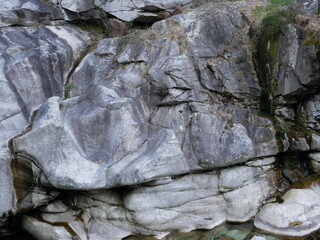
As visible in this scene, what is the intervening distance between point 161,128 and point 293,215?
351 centimetres

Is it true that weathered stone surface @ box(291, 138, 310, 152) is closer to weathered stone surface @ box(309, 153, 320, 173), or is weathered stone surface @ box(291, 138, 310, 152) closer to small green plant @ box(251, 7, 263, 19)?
weathered stone surface @ box(309, 153, 320, 173)

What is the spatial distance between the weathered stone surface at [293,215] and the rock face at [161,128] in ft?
0.09

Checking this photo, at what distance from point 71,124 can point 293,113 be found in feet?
18.2

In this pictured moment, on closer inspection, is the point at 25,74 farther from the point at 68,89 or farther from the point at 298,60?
the point at 298,60

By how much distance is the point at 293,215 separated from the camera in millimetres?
7473

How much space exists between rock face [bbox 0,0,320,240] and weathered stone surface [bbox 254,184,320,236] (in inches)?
1.1

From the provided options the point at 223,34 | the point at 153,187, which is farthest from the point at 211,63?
the point at 153,187

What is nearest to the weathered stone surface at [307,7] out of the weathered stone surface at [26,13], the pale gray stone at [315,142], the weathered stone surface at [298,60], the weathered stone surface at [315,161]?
the weathered stone surface at [298,60]

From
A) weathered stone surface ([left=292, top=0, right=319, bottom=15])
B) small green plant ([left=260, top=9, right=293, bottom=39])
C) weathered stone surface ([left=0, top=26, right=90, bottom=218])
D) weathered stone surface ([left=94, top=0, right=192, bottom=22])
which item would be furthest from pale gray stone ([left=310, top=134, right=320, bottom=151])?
weathered stone surface ([left=0, top=26, right=90, bottom=218])

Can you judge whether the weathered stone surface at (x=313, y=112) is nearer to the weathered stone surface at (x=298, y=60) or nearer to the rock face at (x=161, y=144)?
the weathered stone surface at (x=298, y=60)

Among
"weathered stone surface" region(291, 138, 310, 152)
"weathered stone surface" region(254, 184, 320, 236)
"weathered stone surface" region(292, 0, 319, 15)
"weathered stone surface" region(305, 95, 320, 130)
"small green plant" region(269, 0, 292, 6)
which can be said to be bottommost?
"weathered stone surface" region(254, 184, 320, 236)

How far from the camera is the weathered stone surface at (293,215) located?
7.30m

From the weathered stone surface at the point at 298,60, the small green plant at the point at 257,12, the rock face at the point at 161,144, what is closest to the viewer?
the rock face at the point at 161,144

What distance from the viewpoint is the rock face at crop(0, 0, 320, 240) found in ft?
24.5
